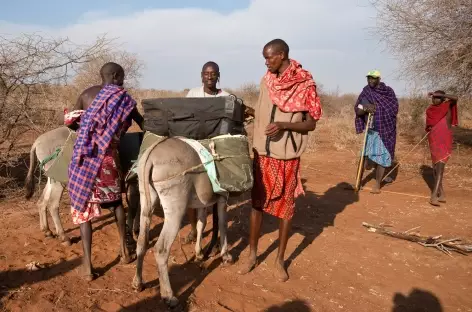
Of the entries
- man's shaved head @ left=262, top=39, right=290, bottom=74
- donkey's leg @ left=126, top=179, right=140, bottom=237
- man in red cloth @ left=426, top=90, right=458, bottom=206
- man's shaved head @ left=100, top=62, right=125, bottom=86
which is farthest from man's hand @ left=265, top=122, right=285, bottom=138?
man in red cloth @ left=426, top=90, right=458, bottom=206

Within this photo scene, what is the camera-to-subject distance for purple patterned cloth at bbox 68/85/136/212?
3480 millimetres

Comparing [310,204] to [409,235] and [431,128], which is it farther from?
[431,128]

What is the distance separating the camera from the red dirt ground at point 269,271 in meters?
3.40

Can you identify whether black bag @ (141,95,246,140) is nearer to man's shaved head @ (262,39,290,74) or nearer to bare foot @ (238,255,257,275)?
man's shaved head @ (262,39,290,74)

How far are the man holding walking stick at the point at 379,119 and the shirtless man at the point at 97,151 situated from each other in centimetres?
501

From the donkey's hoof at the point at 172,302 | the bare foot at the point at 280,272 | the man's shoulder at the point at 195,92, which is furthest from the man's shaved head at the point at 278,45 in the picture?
the donkey's hoof at the point at 172,302

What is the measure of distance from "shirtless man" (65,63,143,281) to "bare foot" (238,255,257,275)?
1473 mm

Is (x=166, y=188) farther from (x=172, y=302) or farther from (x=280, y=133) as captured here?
(x=280, y=133)

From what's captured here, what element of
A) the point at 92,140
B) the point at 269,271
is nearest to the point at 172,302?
the point at 269,271

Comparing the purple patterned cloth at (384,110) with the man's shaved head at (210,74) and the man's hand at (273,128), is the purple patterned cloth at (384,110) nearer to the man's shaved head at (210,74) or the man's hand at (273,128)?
the man's shaved head at (210,74)

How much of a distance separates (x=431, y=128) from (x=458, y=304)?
3958mm

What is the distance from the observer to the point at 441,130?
21.4ft

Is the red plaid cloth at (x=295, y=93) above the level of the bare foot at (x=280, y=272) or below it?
above

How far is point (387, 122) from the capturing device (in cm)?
737
